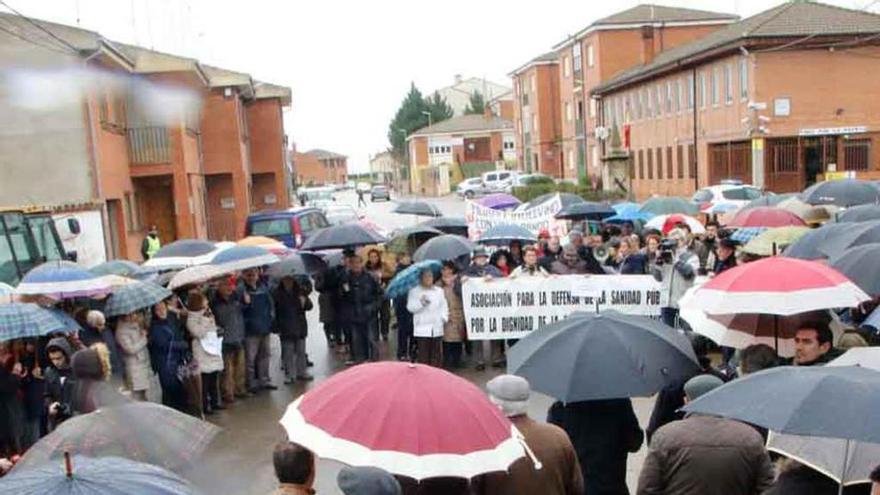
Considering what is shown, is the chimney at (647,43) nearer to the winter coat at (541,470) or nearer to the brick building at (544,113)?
the brick building at (544,113)

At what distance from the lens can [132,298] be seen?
956 cm

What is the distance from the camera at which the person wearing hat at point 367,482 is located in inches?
139

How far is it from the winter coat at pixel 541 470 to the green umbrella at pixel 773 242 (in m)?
6.99

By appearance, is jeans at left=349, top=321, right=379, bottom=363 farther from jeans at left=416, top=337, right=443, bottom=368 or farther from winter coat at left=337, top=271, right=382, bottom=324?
jeans at left=416, top=337, right=443, bottom=368

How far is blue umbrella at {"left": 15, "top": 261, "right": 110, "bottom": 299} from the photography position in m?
9.55

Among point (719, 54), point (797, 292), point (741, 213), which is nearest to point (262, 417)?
point (797, 292)

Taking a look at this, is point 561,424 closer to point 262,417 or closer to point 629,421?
point 629,421

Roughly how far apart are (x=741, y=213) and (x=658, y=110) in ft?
126

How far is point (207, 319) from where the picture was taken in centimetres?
1070

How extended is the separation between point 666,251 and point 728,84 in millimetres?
30621

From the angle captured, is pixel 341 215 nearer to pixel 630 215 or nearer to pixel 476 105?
pixel 630 215

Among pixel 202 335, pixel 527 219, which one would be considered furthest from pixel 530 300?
pixel 527 219

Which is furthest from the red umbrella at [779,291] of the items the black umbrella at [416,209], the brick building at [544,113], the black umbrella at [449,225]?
the brick building at [544,113]

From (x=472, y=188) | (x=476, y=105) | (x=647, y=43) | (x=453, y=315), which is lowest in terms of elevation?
(x=472, y=188)
